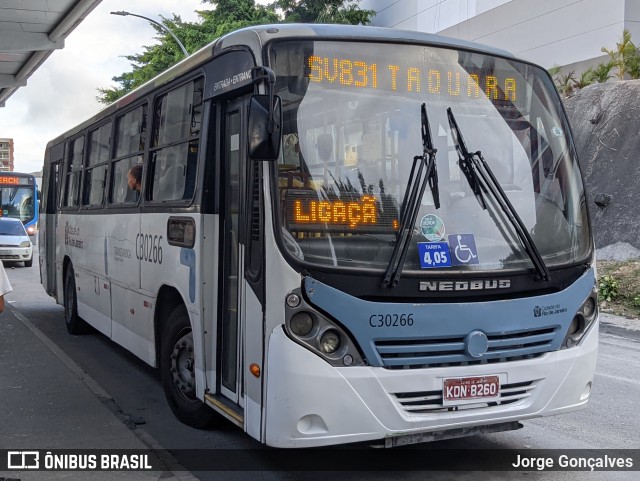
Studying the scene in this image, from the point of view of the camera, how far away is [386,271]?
15.5ft

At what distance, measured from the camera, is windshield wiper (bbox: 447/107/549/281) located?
16.7 ft

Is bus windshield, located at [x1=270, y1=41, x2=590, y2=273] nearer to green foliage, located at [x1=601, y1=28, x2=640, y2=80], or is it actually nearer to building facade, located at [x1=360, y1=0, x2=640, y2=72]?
green foliage, located at [x1=601, y1=28, x2=640, y2=80]

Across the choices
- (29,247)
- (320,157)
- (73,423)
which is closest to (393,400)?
(320,157)

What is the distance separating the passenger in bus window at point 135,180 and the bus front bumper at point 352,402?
357cm

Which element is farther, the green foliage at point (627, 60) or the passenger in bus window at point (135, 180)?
the green foliage at point (627, 60)

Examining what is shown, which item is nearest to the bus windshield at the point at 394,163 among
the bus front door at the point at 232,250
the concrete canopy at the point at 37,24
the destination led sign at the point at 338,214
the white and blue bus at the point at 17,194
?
the destination led sign at the point at 338,214

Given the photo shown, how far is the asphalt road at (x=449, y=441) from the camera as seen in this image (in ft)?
17.5

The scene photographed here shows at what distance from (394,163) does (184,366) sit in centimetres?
264

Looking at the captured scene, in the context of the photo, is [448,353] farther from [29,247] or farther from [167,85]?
[29,247]

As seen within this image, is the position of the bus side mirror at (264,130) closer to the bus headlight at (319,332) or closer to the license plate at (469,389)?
the bus headlight at (319,332)

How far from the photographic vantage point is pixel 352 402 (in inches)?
181

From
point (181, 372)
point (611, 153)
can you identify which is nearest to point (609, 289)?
point (611, 153)

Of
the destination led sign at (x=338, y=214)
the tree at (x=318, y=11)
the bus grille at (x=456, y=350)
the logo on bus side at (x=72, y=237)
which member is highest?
the tree at (x=318, y=11)

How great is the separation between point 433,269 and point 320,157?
99 cm
